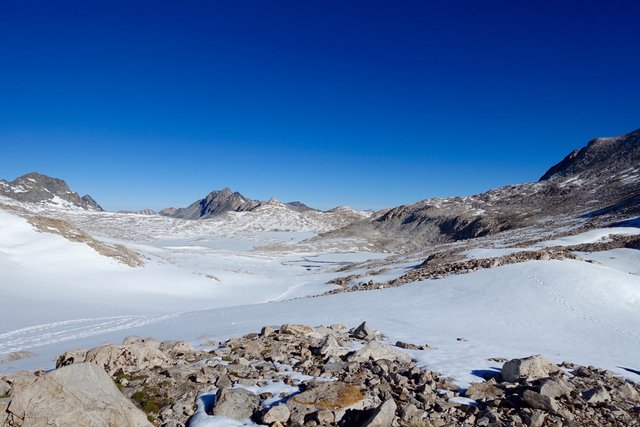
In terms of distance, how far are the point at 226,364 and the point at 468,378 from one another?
6.02 meters

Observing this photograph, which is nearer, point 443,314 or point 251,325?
point 251,325

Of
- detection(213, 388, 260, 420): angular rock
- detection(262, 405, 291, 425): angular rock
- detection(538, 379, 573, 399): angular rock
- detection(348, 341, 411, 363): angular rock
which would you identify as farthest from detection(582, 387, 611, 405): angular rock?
detection(213, 388, 260, 420): angular rock

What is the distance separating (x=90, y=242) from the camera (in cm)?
4228

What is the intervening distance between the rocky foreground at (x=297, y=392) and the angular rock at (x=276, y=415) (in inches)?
0.8

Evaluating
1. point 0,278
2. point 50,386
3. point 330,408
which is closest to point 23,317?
point 0,278

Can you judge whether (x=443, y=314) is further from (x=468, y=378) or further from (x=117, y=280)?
(x=117, y=280)

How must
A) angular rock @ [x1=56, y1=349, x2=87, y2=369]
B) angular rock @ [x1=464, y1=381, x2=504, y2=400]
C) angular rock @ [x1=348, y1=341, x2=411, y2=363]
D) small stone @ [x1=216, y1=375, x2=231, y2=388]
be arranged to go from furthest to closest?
angular rock @ [x1=348, y1=341, x2=411, y2=363] < angular rock @ [x1=56, y1=349, x2=87, y2=369] < small stone @ [x1=216, y1=375, x2=231, y2=388] < angular rock @ [x1=464, y1=381, x2=504, y2=400]

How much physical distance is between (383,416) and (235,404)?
2784 mm

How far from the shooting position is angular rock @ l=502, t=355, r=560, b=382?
903 cm

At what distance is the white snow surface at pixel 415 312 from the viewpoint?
45.5ft

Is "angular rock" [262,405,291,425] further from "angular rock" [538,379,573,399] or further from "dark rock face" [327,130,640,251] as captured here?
"dark rock face" [327,130,640,251]

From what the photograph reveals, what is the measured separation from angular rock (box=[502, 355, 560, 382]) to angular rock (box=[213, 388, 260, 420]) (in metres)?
5.83

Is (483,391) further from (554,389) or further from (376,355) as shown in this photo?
(376,355)

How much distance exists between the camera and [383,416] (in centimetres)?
662
